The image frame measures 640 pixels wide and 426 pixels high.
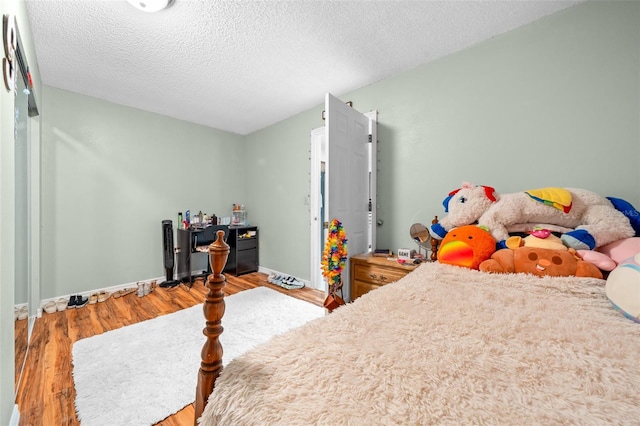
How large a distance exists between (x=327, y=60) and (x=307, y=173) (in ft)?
4.99

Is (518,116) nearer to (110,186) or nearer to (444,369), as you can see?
(444,369)

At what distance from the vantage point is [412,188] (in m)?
2.54

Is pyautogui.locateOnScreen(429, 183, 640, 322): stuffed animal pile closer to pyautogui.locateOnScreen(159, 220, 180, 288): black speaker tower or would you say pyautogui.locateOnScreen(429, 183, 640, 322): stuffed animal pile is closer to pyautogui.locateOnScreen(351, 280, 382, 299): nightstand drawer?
pyautogui.locateOnScreen(351, 280, 382, 299): nightstand drawer

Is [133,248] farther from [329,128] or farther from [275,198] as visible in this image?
[329,128]

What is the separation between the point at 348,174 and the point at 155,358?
2.18 m

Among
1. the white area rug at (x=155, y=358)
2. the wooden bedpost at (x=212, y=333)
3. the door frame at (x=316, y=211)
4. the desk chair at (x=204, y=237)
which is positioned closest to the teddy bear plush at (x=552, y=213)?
the wooden bedpost at (x=212, y=333)

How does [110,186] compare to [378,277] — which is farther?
[110,186]

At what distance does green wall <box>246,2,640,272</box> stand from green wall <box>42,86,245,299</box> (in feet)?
8.96

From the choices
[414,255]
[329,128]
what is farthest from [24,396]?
[414,255]

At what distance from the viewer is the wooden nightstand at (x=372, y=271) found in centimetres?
216

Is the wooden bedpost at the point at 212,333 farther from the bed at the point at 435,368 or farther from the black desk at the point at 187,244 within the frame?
the black desk at the point at 187,244

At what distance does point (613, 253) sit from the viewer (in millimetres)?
1358

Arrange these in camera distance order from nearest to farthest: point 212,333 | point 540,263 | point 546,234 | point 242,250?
point 212,333 → point 540,263 → point 546,234 → point 242,250

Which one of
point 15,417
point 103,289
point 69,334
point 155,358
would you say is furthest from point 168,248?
point 15,417
